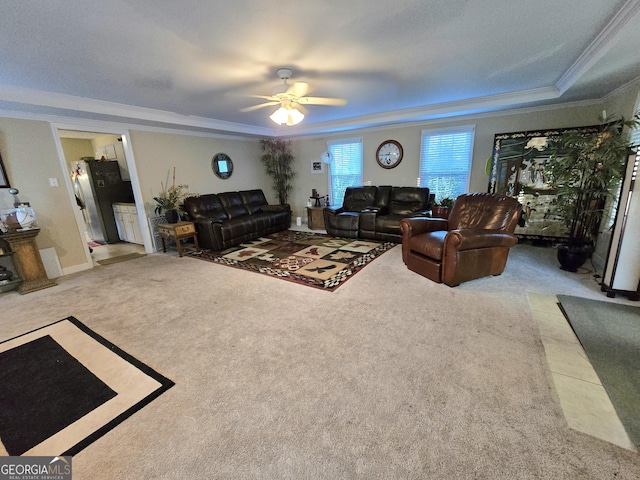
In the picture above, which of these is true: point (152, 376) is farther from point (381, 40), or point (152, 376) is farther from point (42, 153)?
point (42, 153)

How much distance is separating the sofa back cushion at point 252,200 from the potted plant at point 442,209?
3.72 metres

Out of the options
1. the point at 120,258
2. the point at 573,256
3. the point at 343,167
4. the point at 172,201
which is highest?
the point at 343,167

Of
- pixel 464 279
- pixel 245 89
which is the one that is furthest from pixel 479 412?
pixel 245 89

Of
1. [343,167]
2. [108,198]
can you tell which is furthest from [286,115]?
[108,198]

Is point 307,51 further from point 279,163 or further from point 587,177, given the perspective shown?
point 279,163

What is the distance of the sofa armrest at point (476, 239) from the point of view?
2.70m

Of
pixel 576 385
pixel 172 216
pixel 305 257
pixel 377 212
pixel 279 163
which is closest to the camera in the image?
pixel 576 385

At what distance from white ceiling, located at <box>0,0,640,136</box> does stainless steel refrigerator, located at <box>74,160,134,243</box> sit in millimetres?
1891

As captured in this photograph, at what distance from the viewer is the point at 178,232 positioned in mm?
4312

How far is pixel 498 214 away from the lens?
3.14 metres

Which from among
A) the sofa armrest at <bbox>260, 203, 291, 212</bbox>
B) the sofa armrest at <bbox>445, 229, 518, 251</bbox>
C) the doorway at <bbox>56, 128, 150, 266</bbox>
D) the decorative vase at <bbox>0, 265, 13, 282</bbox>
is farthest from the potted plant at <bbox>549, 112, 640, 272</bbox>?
the decorative vase at <bbox>0, 265, 13, 282</bbox>

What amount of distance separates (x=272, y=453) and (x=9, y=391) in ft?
6.16

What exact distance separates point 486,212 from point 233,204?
15.2ft

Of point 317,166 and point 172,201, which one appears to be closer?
point 172,201
